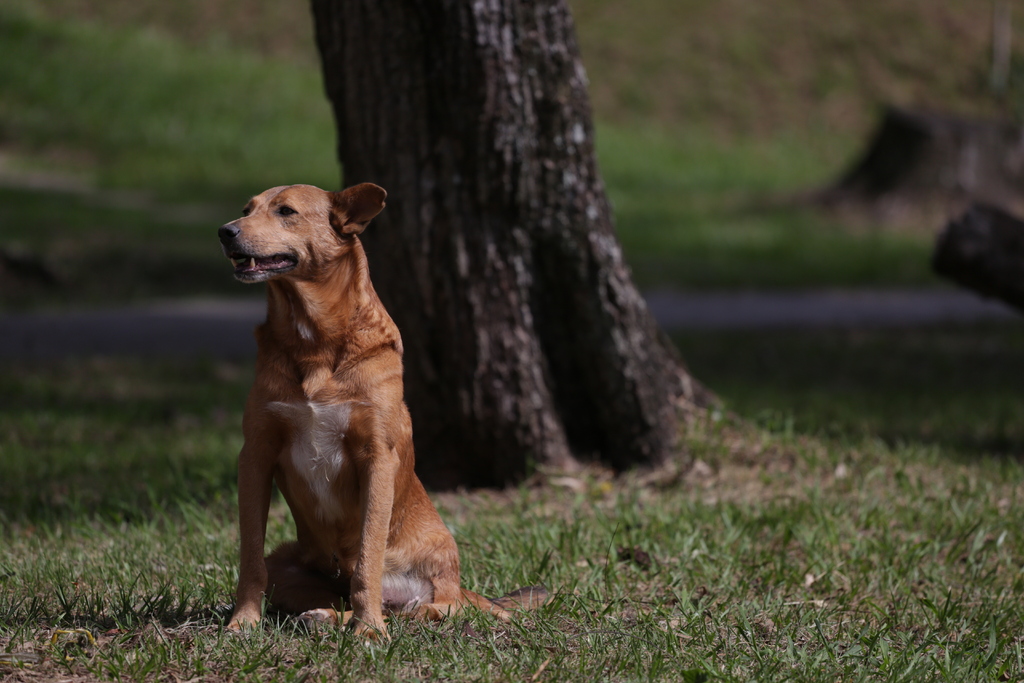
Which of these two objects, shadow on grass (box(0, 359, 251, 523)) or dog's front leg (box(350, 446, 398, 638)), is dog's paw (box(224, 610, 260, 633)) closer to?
dog's front leg (box(350, 446, 398, 638))

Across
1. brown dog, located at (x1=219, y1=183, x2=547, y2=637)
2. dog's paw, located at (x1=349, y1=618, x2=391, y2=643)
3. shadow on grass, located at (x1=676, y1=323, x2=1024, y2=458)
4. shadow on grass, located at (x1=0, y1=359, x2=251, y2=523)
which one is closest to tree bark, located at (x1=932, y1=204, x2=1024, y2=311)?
shadow on grass, located at (x1=676, y1=323, x2=1024, y2=458)

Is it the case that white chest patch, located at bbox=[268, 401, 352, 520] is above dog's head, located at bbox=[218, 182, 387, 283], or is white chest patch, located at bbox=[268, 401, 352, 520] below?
below

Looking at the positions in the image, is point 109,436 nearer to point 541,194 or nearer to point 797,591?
point 541,194

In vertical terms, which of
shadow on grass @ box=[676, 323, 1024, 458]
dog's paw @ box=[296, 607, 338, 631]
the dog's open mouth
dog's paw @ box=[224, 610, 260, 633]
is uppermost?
the dog's open mouth

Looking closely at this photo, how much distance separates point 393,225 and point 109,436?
2.23m

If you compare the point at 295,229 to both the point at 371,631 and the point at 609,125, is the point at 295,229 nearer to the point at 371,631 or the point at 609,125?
the point at 371,631

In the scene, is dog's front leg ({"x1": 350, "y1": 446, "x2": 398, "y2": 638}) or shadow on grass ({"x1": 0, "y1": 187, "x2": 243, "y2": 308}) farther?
shadow on grass ({"x1": 0, "y1": 187, "x2": 243, "y2": 308})

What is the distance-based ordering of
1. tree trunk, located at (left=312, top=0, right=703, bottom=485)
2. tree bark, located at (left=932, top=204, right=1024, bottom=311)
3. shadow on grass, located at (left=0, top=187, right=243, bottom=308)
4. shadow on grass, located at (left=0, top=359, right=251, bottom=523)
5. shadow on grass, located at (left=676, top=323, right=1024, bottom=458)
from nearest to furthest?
1. tree trunk, located at (left=312, top=0, right=703, bottom=485)
2. shadow on grass, located at (left=0, top=359, right=251, bottom=523)
3. shadow on grass, located at (left=676, top=323, right=1024, bottom=458)
4. tree bark, located at (left=932, top=204, right=1024, bottom=311)
5. shadow on grass, located at (left=0, top=187, right=243, bottom=308)

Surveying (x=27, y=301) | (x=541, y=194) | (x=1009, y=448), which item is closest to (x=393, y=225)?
(x=541, y=194)

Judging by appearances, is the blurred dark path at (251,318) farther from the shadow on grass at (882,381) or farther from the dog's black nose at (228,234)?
the dog's black nose at (228,234)

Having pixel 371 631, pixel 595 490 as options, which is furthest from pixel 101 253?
pixel 371 631

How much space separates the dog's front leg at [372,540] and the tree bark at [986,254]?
431 centimetres

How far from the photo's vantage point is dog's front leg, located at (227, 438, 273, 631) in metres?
2.85

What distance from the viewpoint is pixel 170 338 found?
8.05m
